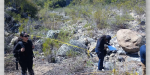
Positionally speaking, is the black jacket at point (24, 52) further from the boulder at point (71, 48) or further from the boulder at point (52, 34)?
the boulder at point (52, 34)

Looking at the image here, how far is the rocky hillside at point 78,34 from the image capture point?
12.1 feet

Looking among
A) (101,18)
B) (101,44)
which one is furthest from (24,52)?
(101,18)

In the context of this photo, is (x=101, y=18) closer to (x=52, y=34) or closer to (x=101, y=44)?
(x=52, y=34)


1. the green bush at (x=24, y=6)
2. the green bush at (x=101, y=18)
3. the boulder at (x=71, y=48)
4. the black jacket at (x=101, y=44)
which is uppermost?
the green bush at (x=24, y=6)

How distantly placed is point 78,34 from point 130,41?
9.58ft

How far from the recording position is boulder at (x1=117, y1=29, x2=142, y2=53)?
3828mm

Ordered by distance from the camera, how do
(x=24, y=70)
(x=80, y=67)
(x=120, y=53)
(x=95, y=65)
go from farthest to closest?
(x=120, y=53) → (x=95, y=65) → (x=80, y=67) → (x=24, y=70)

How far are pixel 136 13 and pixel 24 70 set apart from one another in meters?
5.94

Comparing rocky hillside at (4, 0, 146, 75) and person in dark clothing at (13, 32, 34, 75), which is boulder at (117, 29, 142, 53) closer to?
rocky hillside at (4, 0, 146, 75)

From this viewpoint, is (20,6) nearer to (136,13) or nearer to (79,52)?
(79,52)

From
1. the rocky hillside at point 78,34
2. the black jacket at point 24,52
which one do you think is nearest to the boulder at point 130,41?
the rocky hillside at point 78,34

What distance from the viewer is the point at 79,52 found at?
4.56 m

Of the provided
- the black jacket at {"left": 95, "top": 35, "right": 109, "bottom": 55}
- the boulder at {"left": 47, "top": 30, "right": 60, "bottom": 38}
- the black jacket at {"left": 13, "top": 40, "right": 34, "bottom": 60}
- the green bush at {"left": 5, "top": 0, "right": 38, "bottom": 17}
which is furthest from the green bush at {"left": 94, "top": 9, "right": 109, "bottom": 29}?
the black jacket at {"left": 13, "top": 40, "right": 34, "bottom": 60}

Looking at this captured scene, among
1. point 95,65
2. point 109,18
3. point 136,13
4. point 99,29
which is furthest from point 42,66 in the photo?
point 136,13
